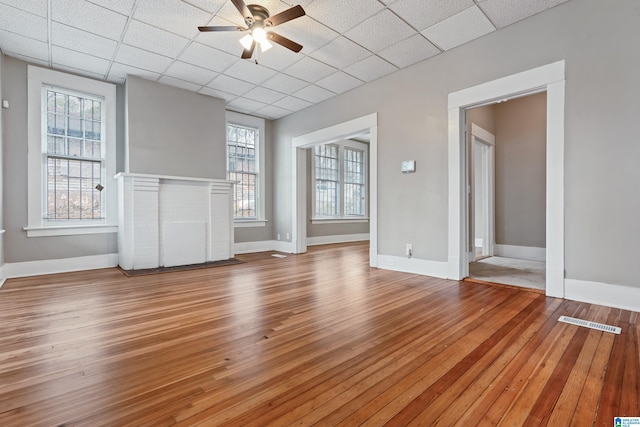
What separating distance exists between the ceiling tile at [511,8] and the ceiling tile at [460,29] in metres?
0.07

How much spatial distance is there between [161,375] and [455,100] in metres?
3.91

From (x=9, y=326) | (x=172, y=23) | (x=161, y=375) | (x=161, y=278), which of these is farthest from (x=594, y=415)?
(x=172, y=23)

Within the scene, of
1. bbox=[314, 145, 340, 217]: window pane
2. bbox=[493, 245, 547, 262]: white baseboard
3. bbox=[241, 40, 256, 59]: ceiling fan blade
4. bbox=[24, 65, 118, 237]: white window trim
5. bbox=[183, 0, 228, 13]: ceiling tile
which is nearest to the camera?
bbox=[183, 0, 228, 13]: ceiling tile

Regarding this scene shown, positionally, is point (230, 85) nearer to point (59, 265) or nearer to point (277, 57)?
point (277, 57)

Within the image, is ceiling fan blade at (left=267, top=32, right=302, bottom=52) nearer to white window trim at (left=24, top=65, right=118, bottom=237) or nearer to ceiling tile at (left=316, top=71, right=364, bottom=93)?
ceiling tile at (left=316, top=71, right=364, bottom=93)

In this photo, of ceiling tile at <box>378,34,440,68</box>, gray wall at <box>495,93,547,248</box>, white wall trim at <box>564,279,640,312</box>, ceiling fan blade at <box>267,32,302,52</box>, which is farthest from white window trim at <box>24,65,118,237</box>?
gray wall at <box>495,93,547,248</box>

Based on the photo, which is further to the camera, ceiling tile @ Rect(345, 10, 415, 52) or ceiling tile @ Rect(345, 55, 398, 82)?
ceiling tile @ Rect(345, 55, 398, 82)

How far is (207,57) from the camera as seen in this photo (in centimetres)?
390

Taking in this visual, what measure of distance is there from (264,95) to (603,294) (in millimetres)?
5125

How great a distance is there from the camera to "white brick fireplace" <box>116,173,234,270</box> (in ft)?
14.0

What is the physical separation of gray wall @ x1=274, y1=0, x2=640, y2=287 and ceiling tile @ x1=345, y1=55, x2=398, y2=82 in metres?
0.39

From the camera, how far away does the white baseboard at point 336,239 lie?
297 inches

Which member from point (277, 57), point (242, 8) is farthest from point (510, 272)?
point (242, 8)

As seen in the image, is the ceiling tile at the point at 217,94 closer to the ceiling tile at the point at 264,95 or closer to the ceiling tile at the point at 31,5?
the ceiling tile at the point at 264,95
